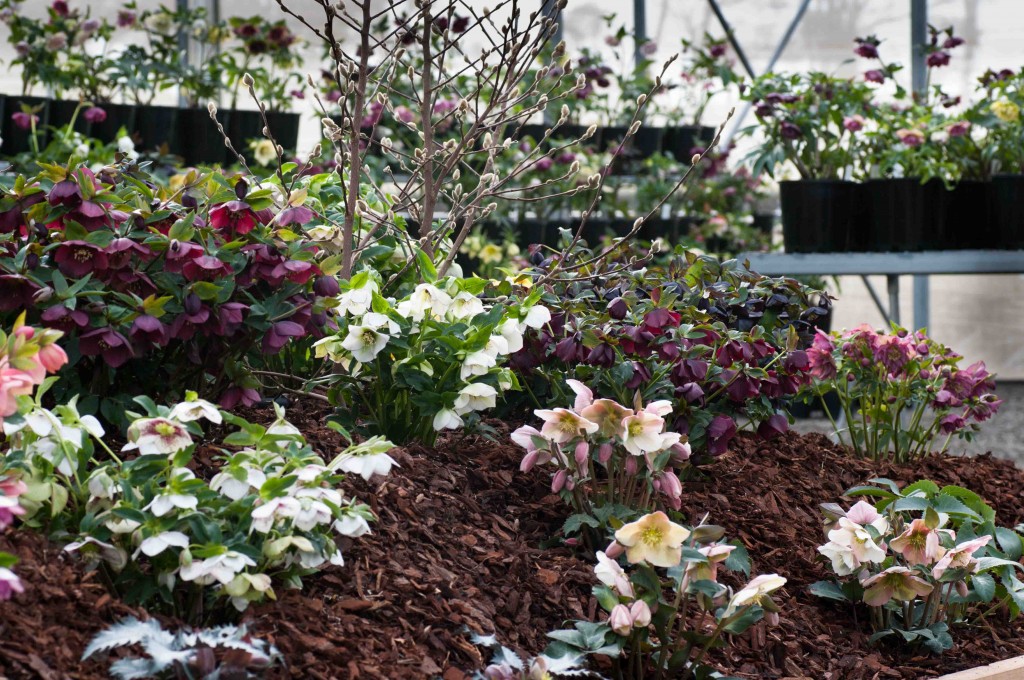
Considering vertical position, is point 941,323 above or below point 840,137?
below

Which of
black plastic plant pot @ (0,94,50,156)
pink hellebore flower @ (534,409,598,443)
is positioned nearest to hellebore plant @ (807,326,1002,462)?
pink hellebore flower @ (534,409,598,443)

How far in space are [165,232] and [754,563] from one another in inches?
39.9

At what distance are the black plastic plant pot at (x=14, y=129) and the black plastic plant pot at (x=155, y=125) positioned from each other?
0.31 metres

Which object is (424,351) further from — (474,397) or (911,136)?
(911,136)

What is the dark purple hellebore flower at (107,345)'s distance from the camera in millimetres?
1394

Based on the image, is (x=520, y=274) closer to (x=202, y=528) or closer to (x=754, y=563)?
(x=754, y=563)

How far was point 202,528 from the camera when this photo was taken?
3.72 feet

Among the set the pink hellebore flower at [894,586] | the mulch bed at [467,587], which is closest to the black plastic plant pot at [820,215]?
the mulch bed at [467,587]

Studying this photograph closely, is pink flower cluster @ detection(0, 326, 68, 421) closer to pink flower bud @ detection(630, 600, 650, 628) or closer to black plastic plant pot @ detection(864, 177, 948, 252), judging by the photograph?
pink flower bud @ detection(630, 600, 650, 628)

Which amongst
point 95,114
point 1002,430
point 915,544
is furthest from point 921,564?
point 1002,430

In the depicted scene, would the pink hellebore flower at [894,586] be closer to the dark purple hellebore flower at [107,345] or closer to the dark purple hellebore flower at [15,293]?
the dark purple hellebore flower at [107,345]

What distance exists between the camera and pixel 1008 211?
3.53 metres

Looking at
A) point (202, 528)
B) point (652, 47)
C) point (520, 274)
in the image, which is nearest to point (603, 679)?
point (202, 528)

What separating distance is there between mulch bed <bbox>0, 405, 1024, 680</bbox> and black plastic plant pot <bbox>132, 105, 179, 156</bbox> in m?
2.53
